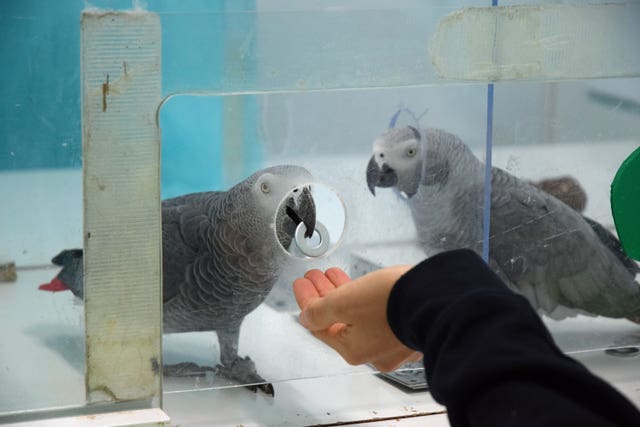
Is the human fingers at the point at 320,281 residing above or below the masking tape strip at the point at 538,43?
below

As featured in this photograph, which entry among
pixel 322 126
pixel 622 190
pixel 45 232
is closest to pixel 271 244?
pixel 322 126

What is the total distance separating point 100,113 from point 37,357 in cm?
26

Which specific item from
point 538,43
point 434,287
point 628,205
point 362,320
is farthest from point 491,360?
point 628,205

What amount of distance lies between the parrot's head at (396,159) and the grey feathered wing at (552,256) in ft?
0.35

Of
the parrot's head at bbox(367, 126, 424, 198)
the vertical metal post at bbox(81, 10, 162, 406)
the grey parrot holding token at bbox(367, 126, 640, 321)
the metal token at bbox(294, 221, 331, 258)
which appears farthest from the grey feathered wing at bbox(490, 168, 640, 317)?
the vertical metal post at bbox(81, 10, 162, 406)

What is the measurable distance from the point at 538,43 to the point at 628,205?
26 centimetres

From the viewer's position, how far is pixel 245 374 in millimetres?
977

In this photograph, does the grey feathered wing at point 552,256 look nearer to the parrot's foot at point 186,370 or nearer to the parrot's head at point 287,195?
the parrot's head at point 287,195

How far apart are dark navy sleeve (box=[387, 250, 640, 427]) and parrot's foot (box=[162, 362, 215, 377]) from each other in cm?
50

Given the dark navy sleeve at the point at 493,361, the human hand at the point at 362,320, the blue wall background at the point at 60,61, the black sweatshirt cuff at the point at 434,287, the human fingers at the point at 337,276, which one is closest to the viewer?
the dark navy sleeve at the point at 493,361

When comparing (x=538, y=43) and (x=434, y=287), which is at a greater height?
(x=538, y=43)

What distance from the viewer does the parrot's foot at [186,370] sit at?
0.96 meters

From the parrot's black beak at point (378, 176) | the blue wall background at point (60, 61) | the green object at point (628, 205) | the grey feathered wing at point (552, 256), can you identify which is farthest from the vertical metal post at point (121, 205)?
the green object at point (628, 205)

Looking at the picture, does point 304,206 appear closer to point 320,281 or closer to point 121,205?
point 320,281
